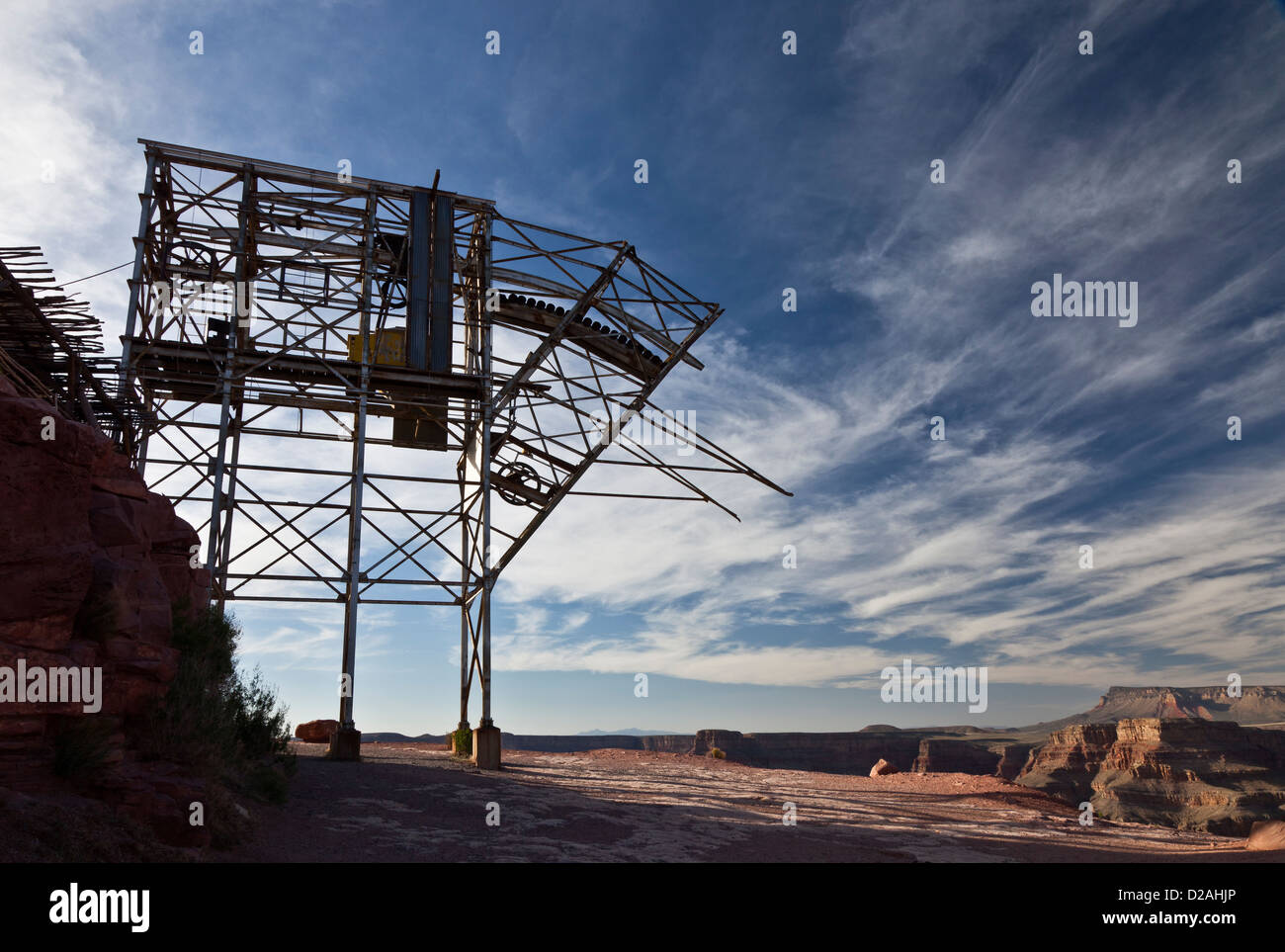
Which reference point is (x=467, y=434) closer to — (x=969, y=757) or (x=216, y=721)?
(x=216, y=721)

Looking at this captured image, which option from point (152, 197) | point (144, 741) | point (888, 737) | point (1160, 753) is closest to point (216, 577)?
point (152, 197)

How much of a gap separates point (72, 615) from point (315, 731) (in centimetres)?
2072

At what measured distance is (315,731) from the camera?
91.9 feet

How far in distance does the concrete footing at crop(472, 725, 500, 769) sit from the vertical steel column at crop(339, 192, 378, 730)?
121 inches

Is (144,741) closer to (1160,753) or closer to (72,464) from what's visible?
(72,464)

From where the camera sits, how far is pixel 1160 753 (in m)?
121

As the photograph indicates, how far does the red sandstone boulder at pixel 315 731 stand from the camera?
2758 cm

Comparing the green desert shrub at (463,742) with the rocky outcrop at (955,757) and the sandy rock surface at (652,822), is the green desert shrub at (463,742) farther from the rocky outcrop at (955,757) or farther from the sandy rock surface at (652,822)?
the rocky outcrop at (955,757)

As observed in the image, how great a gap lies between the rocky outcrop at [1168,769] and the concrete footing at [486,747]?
352 ft

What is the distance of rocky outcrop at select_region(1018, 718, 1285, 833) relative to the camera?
10925 cm

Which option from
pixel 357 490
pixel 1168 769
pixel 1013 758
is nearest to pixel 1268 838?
pixel 357 490

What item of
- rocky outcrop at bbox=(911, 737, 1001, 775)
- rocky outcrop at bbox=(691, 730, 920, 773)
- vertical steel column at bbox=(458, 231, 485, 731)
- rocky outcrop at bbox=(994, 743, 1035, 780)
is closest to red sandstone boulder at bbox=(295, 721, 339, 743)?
vertical steel column at bbox=(458, 231, 485, 731)

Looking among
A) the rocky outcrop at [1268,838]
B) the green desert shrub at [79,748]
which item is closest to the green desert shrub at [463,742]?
the green desert shrub at [79,748]
